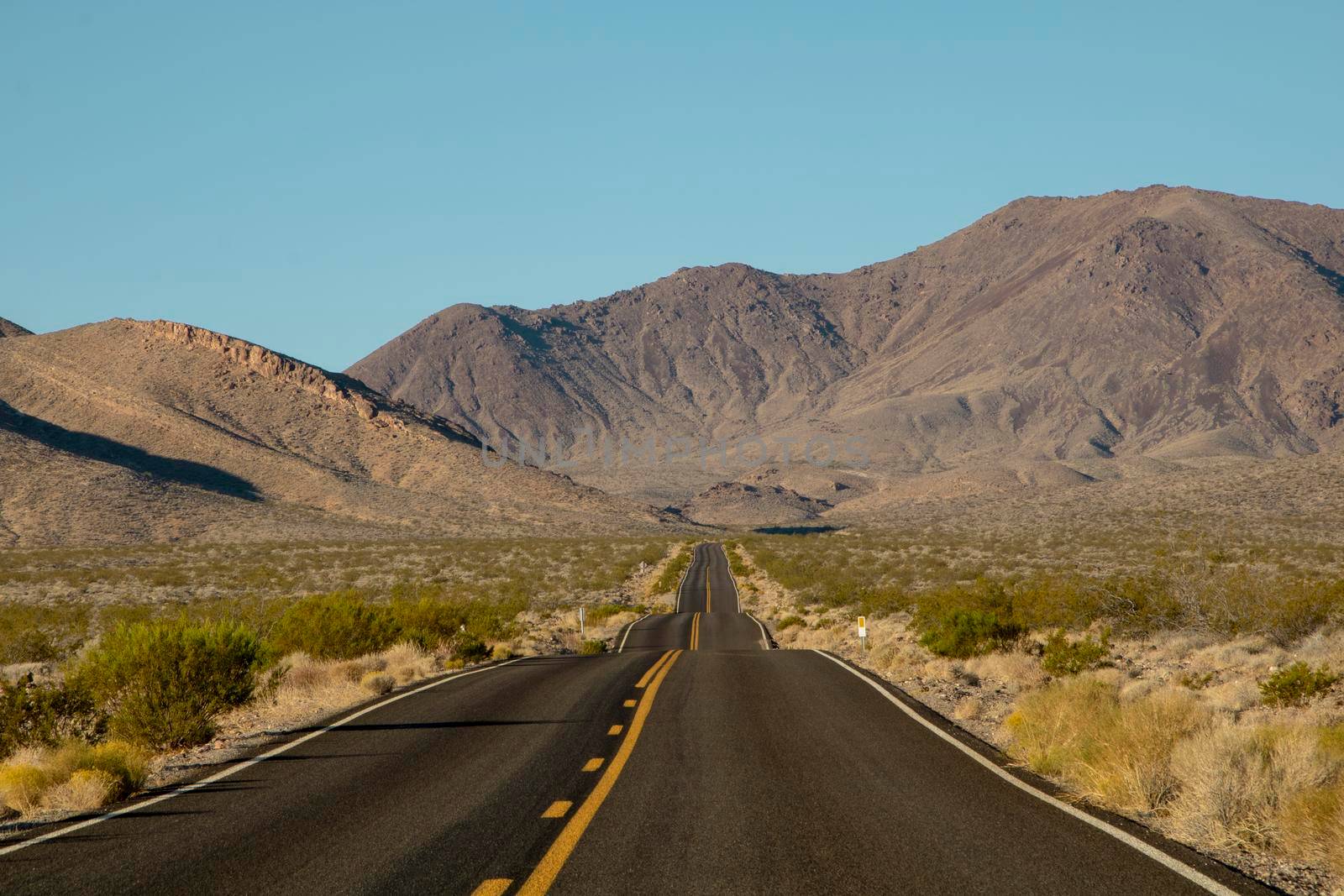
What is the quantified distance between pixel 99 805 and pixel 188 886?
10.1ft

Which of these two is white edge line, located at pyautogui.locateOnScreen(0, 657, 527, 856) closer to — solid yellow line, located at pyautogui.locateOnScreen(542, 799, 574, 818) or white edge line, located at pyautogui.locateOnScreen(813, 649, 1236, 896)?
solid yellow line, located at pyautogui.locateOnScreen(542, 799, 574, 818)

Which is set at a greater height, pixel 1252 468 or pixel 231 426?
pixel 231 426

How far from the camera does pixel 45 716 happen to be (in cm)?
1295

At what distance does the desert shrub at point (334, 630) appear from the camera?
22.2 m

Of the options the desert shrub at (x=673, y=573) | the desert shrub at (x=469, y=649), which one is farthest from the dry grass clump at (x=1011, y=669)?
the desert shrub at (x=673, y=573)

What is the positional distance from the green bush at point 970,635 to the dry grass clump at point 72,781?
15.6 meters

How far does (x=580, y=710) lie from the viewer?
1364 centimetres

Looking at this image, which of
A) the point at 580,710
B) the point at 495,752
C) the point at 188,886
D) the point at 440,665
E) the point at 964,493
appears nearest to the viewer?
the point at 188,886

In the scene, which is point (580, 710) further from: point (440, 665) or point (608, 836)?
point (440, 665)

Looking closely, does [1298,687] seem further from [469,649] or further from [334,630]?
[334,630]

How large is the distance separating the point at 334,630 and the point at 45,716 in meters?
9.58

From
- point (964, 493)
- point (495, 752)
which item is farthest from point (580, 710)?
point (964, 493)

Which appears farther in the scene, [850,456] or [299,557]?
[850,456]

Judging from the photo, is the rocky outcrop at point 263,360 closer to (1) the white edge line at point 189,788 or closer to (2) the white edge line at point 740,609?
(2) the white edge line at point 740,609
